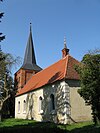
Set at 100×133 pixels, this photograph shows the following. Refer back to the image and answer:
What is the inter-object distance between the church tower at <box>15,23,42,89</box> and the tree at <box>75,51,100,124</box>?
26.4 m

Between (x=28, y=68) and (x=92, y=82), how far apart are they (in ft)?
93.3

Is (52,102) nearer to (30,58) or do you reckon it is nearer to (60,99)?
(60,99)

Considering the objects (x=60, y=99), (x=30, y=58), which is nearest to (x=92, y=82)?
(x=60, y=99)

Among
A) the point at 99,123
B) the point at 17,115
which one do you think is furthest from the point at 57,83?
the point at 17,115

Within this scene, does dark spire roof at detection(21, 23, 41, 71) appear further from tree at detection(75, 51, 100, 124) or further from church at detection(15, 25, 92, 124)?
tree at detection(75, 51, 100, 124)

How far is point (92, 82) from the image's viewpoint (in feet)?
59.4

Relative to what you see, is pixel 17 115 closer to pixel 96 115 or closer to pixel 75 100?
pixel 75 100

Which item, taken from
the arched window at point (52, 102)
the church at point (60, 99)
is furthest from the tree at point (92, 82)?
the arched window at point (52, 102)

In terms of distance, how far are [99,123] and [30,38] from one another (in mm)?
35915

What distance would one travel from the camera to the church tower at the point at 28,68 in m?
44.1

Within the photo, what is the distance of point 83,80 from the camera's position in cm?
1884

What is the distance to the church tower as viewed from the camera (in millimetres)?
44094

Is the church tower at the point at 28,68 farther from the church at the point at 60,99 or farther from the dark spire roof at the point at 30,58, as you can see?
the church at the point at 60,99

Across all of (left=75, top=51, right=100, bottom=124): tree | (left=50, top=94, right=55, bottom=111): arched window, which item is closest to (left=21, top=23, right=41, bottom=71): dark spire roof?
(left=50, top=94, right=55, bottom=111): arched window
